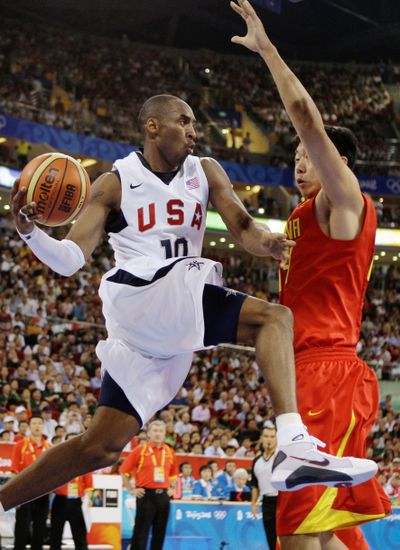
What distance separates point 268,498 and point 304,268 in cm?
741

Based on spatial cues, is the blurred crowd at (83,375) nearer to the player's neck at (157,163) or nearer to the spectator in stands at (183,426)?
the spectator in stands at (183,426)

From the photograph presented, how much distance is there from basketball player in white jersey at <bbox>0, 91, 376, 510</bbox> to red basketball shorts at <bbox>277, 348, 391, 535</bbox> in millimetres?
340

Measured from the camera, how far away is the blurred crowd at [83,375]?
16.4 metres

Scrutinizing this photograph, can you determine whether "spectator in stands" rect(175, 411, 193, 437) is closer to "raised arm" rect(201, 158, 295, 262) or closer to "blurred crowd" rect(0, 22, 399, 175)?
"raised arm" rect(201, 158, 295, 262)

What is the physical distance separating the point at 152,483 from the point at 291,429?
27.4 feet

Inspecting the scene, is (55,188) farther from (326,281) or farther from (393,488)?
(393,488)

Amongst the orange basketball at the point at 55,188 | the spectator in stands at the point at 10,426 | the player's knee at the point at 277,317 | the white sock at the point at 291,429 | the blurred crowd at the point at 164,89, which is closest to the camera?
the white sock at the point at 291,429

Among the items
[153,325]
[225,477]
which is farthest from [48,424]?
[153,325]

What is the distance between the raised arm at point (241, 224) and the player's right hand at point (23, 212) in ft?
3.79

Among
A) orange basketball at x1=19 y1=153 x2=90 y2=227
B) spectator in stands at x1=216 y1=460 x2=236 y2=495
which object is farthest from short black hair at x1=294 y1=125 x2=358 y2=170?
spectator in stands at x1=216 y1=460 x2=236 y2=495

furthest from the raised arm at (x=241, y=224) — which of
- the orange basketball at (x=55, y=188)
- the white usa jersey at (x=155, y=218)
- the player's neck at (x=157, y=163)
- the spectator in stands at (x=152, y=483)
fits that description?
the spectator in stands at (x=152, y=483)

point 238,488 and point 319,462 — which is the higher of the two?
point 319,462

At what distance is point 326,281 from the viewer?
4824mm

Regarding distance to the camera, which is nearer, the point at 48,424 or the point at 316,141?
the point at 316,141
